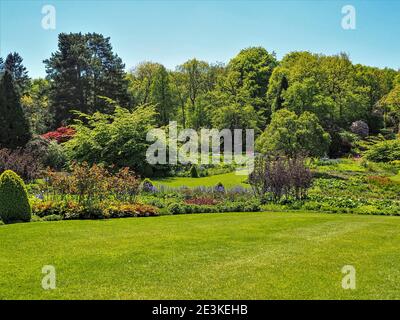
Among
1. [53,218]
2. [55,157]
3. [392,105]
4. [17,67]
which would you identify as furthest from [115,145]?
[17,67]

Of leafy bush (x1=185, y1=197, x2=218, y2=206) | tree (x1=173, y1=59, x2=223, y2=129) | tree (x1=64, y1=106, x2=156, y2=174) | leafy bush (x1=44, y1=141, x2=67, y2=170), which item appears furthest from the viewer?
tree (x1=173, y1=59, x2=223, y2=129)

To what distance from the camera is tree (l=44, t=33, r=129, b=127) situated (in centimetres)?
3812

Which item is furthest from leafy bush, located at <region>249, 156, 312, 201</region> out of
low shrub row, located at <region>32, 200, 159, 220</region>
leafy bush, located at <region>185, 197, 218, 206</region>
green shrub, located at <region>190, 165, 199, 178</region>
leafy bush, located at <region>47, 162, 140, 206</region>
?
green shrub, located at <region>190, 165, 199, 178</region>

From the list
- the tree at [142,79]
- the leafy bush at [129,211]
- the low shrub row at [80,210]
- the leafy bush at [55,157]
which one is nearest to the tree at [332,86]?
the tree at [142,79]

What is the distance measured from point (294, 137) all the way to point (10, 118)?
18111 mm

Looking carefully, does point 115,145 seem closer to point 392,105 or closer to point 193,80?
point 193,80

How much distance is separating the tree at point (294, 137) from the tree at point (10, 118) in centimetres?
1552

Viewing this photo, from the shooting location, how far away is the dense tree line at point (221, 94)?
1037 inches

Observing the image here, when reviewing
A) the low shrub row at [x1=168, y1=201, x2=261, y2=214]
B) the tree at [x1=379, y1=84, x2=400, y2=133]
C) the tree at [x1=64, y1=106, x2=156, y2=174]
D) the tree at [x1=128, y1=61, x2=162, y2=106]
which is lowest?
the low shrub row at [x1=168, y1=201, x2=261, y2=214]

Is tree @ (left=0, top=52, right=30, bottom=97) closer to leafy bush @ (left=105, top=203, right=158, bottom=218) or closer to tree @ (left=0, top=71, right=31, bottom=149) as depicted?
tree @ (left=0, top=71, right=31, bottom=149)

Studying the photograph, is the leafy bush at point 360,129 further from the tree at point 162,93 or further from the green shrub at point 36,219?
the green shrub at point 36,219

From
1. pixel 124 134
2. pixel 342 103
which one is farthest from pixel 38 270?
pixel 342 103

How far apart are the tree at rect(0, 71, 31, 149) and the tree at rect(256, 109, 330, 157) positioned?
611 inches

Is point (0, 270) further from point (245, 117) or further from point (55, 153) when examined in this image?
point (245, 117)
